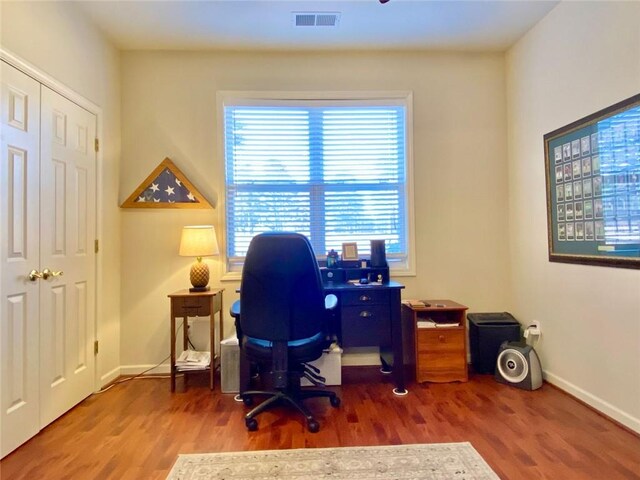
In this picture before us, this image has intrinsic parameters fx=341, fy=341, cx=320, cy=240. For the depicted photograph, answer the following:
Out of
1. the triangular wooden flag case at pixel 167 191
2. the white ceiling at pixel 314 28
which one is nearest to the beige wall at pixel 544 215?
the white ceiling at pixel 314 28

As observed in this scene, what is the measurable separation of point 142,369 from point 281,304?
177cm

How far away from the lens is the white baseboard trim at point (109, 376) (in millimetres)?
Result: 2643

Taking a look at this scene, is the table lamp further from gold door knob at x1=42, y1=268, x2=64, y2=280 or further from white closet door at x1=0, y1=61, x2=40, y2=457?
white closet door at x1=0, y1=61, x2=40, y2=457

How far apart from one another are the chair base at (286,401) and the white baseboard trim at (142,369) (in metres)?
0.96

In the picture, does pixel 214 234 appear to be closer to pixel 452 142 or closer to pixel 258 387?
pixel 258 387

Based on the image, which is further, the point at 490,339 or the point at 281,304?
Result: the point at 490,339

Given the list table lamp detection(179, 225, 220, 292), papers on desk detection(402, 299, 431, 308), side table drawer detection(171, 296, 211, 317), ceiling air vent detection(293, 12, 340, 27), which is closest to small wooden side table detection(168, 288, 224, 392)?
side table drawer detection(171, 296, 211, 317)

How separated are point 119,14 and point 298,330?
104 inches

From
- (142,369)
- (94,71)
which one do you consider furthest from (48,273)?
(94,71)

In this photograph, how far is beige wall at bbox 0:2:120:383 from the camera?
1.96 meters

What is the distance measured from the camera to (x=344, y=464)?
1.66 metres

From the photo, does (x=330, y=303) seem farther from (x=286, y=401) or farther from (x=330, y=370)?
(x=330, y=370)

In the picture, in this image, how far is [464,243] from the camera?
3076 mm

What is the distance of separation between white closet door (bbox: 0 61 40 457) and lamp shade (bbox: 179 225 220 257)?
900 mm
